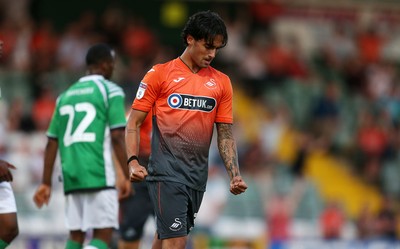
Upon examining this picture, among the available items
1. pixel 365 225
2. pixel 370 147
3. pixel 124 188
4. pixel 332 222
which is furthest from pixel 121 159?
pixel 370 147

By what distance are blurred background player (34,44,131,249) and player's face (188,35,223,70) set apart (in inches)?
60.9

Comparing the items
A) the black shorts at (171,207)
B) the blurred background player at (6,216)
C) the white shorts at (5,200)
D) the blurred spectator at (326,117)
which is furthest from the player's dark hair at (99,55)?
the blurred spectator at (326,117)

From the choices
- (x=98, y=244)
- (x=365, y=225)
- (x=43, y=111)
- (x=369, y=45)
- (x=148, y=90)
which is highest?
(x=369, y=45)

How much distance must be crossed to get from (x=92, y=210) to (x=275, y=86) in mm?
12994

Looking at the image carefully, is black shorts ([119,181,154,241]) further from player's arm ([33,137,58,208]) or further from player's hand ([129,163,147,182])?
player's hand ([129,163,147,182])

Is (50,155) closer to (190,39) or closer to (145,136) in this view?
(145,136)

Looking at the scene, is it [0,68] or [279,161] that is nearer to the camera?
[0,68]

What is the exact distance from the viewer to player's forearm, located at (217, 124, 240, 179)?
9.02 m

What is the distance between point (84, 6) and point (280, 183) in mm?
6892

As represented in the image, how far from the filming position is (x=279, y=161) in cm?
2108

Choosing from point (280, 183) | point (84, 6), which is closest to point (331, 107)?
point (280, 183)

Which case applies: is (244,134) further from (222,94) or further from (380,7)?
(222,94)

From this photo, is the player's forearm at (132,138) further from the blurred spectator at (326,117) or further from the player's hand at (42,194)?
the blurred spectator at (326,117)

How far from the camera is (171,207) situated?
8883 millimetres
